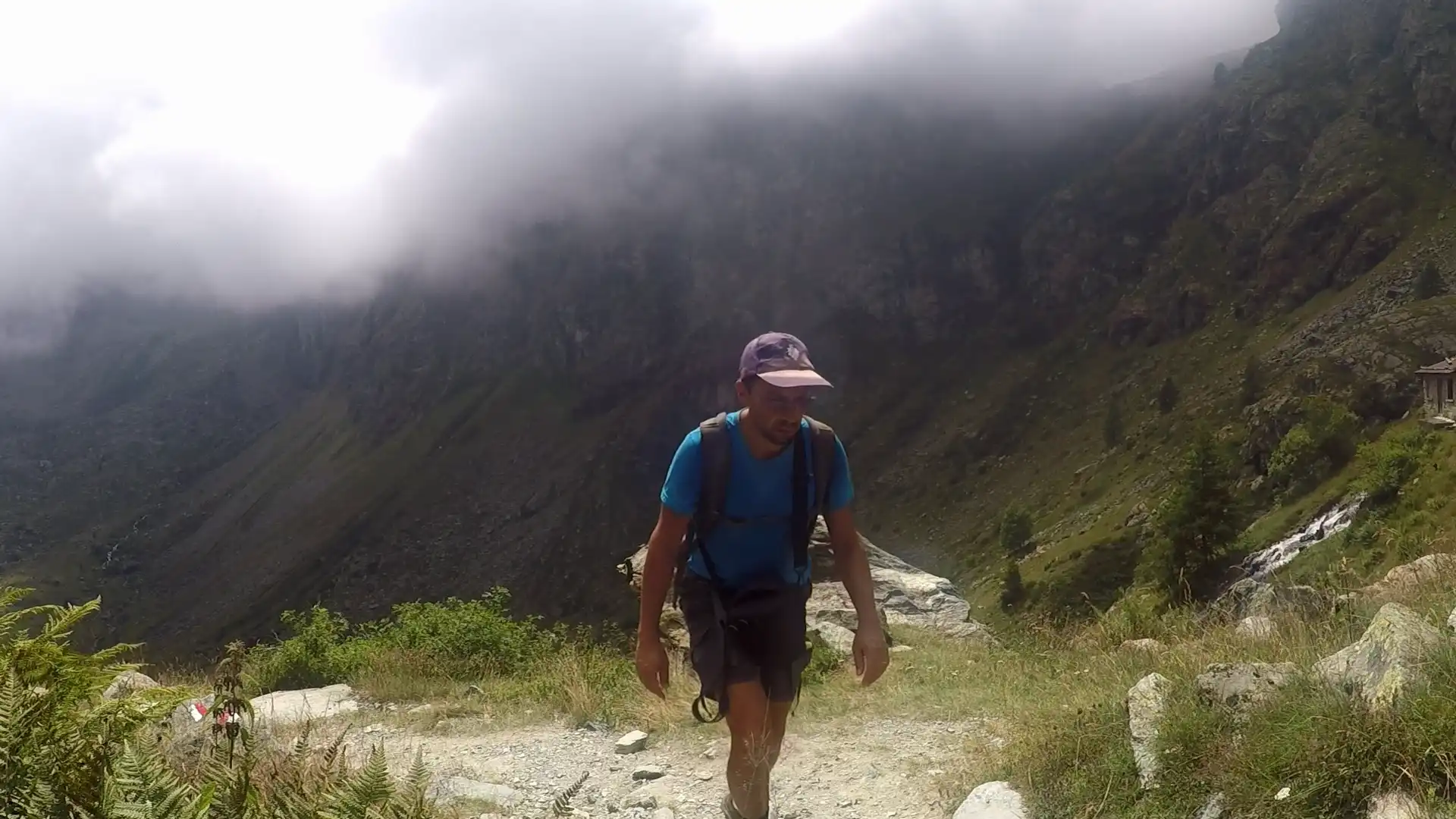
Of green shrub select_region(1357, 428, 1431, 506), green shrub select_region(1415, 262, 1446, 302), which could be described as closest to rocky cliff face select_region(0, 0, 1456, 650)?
green shrub select_region(1415, 262, 1446, 302)

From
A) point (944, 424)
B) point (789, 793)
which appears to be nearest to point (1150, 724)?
point (789, 793)

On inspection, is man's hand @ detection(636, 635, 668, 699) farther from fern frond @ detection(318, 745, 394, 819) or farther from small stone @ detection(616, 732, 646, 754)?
small stone @ detection(616, 732, 646, 754)

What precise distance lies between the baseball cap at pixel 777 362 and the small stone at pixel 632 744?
318 centimetres

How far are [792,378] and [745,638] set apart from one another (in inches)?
42.6

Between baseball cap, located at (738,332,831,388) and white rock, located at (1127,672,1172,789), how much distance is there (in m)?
1.96

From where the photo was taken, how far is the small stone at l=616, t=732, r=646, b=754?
568 centimetres

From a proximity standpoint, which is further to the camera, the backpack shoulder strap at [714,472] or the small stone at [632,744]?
the small stone at [632,744]

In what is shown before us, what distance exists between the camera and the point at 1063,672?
5766 millimetres

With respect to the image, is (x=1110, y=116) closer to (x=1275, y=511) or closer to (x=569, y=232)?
(x=569, y=232)

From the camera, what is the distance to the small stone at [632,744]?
18.6 feet

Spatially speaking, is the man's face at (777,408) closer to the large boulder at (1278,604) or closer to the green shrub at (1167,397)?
the large boulder at (1278,604)

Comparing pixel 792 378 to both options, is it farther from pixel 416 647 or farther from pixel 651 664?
pixel 416 647

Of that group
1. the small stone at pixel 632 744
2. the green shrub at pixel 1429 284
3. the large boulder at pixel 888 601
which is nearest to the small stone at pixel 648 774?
the small stone at pixel 632 744

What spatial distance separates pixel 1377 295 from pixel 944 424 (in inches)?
2016
